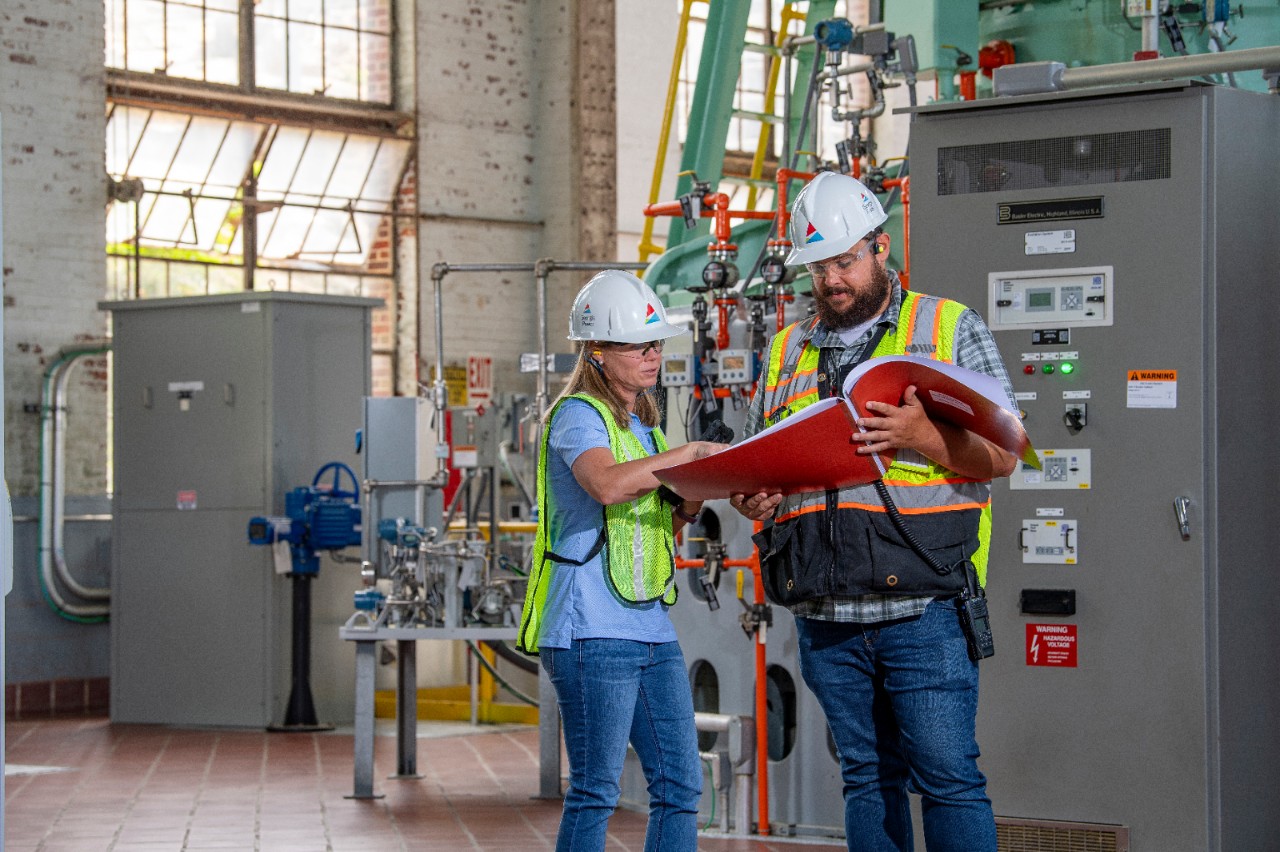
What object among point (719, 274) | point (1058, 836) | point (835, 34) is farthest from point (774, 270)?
point (1058, 836)

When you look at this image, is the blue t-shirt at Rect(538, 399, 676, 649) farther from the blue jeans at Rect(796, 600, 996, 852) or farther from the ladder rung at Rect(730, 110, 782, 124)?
the ladder rung at Rect(730, 110, 782, 124)

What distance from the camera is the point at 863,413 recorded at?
126 inches

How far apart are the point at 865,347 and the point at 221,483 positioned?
283 inches

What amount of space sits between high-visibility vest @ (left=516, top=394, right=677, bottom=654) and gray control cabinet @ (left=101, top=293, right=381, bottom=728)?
6.36 meters

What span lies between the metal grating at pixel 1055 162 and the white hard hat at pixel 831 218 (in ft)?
4.36

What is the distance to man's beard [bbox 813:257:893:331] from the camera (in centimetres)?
348

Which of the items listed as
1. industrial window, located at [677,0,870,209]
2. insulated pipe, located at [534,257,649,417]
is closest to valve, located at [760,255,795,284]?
insulated pipe, located at [534,257,649,417]

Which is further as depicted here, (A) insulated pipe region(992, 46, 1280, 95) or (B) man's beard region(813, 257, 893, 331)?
(A) insulated pipe region(992, 46, 1280, 95)

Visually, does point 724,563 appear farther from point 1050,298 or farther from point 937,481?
point 937,481

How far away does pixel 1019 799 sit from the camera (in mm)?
4770

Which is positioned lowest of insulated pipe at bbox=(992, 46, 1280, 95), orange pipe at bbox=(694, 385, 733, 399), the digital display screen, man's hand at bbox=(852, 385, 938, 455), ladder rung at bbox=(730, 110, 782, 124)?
man's hand at bbox=(852, 385, 938, 455)

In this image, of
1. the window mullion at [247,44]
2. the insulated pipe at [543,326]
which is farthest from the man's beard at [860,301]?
the window mullion at [247,44]

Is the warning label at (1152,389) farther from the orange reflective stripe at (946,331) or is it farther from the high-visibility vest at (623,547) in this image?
the high-visibility vest at (623,547)

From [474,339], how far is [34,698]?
13.6 ft
